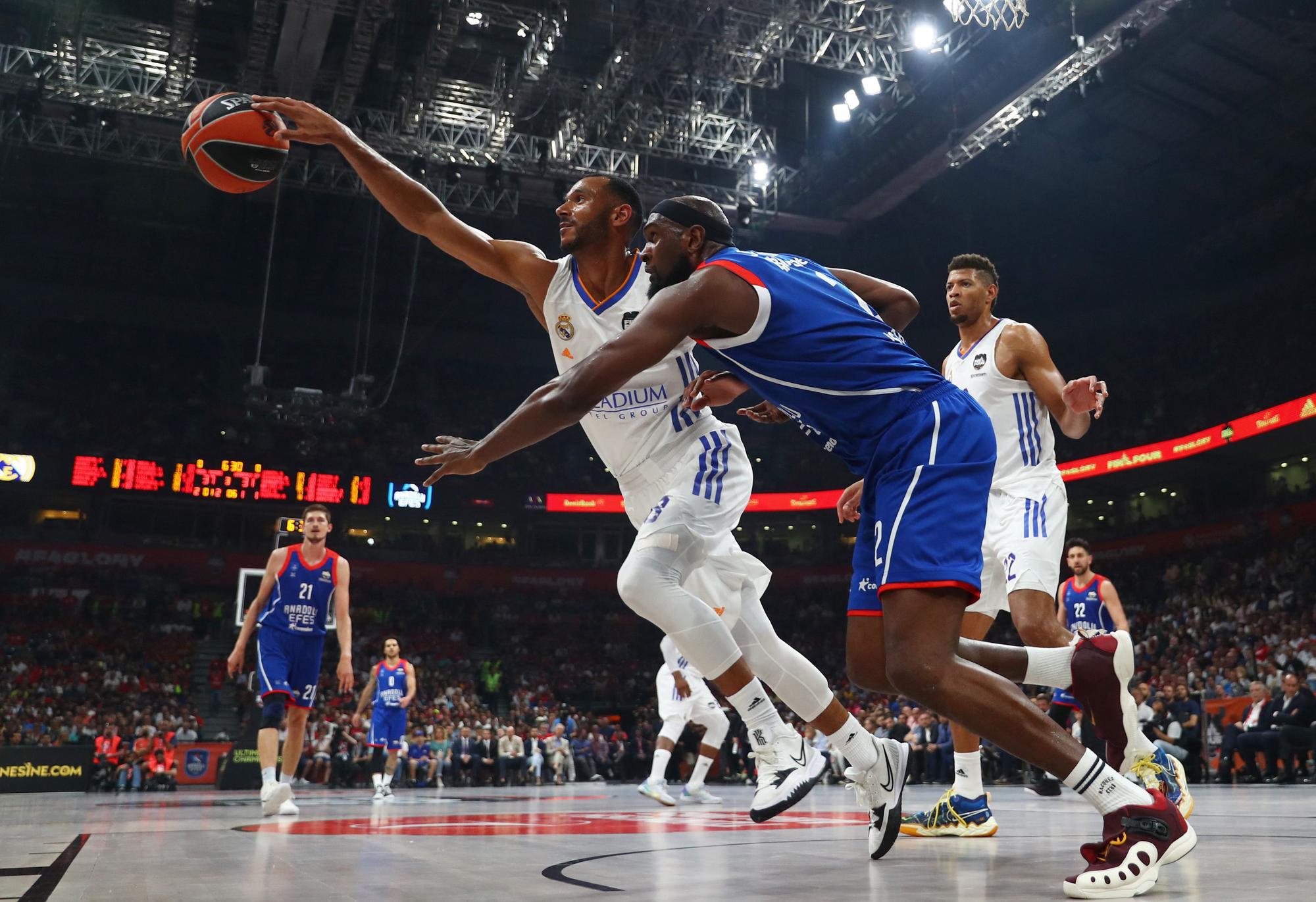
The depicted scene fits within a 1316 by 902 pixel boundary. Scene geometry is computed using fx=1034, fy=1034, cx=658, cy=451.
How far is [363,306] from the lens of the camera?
95.7 feet

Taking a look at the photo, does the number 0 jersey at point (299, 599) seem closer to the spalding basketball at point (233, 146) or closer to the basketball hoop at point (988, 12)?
Answer: the spalding basketball at point (233, 146)

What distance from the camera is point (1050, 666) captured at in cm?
316

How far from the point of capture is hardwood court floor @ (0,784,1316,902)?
2.52m

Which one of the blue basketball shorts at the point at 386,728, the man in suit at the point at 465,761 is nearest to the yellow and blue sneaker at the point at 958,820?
the blue basketball shorts at the point at 386,728

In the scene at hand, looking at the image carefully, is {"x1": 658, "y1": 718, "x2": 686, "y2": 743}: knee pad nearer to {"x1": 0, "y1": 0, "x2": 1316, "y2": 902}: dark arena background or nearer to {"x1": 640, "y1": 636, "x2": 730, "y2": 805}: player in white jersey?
{"x1": 640, "y1": 636, "x2": 730, "y2": 805}: player in white jersey

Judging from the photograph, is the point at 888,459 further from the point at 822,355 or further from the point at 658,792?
the point at 658,792

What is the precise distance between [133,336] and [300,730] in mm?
24686

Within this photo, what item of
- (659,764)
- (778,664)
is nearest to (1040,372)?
(778,664)

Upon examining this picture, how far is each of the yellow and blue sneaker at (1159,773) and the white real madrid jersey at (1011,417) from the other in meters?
1.44

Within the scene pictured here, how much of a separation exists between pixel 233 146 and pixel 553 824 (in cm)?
368

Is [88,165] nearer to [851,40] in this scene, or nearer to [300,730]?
[851,40]

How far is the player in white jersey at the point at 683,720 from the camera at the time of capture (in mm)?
8477

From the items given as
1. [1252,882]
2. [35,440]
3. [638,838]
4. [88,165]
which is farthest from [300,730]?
[35,440]

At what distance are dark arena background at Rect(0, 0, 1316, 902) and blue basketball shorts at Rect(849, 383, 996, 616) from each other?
1169mm
